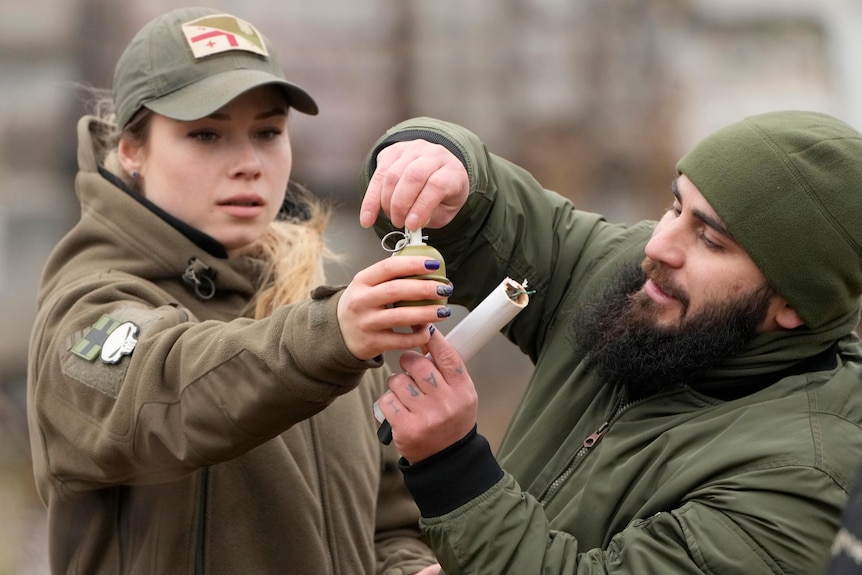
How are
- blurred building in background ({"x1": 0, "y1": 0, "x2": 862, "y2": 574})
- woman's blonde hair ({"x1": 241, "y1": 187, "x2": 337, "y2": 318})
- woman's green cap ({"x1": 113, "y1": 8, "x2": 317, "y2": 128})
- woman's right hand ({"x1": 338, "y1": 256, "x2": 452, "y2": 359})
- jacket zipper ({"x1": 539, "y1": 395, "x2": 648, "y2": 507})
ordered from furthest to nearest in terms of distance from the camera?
blurred building in background ({"x1": 0, "y1": 0, "x2": 862, "y2": 574}), woman's blonde hair ({"x1": 241, "y1": 187, "x2": 337, "y2": 318}), woman's green cap ({"x1": 113, "y1": 8, "x2": 317, "y2": 128}), jacket zipper ({"x1": 539, "y1": 395, "x2": 648, "y2": 507}), woman's right hand ({"x1": 338, "y1": 256, "x2": 452, "y2": 359})

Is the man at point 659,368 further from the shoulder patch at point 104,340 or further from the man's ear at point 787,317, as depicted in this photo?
the shoulder patch at point 104,340

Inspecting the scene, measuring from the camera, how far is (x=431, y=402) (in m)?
1.89

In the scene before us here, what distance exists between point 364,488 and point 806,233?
1.20 meters

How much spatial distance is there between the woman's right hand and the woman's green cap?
848 mm

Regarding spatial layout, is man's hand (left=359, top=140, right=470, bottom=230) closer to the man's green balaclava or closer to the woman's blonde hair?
the man's green balaclava

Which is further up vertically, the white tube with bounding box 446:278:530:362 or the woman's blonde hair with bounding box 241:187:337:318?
the white tube with bounding box 446:278:530:362

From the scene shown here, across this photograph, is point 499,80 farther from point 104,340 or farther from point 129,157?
point 104,340

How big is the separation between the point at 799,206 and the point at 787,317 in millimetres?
228

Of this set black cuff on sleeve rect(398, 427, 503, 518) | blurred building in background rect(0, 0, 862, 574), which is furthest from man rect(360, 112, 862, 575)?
blurred building in background rect(0, 0, 862, 574)

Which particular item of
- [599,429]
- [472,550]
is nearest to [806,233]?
[599,429]

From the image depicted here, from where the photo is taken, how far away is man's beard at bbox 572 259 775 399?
2.13m

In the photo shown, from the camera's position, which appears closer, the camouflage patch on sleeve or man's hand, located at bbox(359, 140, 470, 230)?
man's hand, located at bbox(359, 140, 470, 230)

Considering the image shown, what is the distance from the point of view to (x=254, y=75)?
2.55m

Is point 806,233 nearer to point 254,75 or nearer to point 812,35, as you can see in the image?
point 254,75
